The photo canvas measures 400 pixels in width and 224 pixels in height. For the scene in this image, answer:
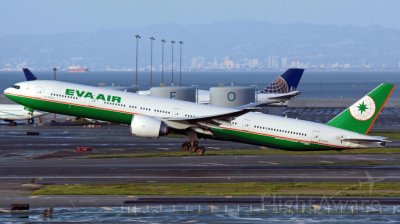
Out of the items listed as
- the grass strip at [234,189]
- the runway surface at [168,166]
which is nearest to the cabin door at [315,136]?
the runway surface at [168,166]

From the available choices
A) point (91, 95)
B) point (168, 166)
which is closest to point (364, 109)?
point (168, 166)

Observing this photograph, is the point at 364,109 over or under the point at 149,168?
over

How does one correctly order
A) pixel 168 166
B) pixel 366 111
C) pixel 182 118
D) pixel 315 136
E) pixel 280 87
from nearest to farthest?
pixel 168 166 < pixel 366 111 < pixel 315 136 < pixel 182 118 < pixel 280 87

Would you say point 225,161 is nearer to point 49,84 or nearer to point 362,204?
point 49,84

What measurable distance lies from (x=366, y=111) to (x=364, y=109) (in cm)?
18

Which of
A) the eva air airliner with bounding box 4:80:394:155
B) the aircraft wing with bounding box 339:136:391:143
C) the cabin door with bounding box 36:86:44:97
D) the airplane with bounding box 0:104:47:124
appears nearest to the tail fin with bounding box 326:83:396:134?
the eva air airliner with bounding box 4:80:394:155

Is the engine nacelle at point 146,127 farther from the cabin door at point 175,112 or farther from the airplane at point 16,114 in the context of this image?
the airplane at point 16,114

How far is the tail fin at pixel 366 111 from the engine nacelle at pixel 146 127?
→ 11999mm

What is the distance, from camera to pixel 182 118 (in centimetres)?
6844

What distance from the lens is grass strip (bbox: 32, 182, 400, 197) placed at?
46.9 m

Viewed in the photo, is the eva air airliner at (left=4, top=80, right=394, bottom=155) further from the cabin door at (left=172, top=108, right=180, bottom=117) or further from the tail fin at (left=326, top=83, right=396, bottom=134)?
the tail fin at (left=326, top=83, right=396, bottom=134)

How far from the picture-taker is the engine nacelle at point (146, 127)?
66.3 metres

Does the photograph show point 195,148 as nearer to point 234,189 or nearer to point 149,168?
point 149,168

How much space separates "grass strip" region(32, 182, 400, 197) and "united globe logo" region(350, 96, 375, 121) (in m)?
11.3
